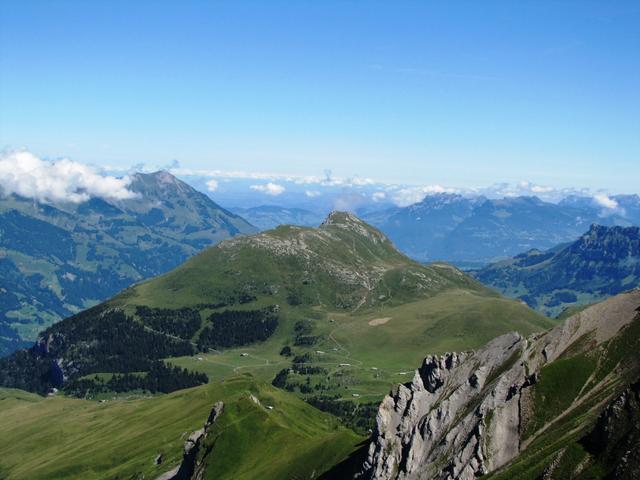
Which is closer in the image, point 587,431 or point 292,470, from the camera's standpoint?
point 587,431

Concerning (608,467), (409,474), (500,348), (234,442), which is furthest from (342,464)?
(608,467)

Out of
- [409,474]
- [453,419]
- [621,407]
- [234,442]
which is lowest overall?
[234,442]

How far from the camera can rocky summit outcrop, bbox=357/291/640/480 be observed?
4461 inches

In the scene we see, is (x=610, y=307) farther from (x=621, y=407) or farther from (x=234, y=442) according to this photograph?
Result: (x=234, y=442)

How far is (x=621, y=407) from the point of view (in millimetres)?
90750

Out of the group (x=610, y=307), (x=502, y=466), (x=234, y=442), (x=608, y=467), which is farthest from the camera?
(x=234, y=442)

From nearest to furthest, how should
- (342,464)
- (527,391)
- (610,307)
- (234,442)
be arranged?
1. (527,391)
2. (610,307)
3. (342,464)
4. (234,442)

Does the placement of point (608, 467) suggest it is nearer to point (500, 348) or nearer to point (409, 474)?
point (409, 474)

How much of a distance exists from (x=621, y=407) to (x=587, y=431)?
1008 centimetres

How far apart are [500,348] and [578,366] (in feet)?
69.2

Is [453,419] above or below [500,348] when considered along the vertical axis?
below

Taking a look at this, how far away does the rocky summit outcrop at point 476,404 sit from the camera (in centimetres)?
11331

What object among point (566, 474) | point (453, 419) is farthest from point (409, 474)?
point (566, 474)

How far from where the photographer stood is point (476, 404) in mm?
123188
